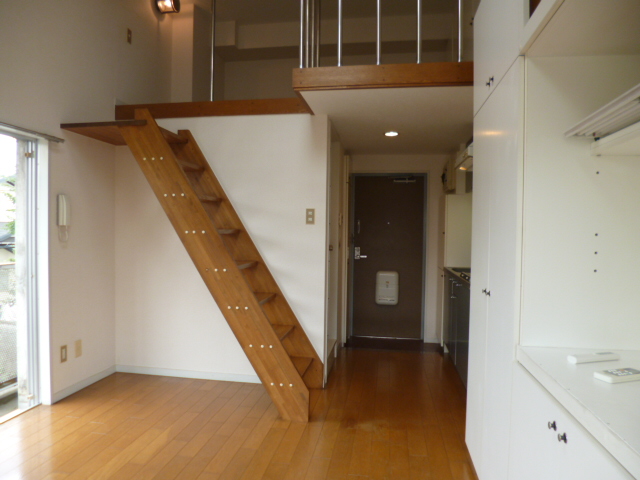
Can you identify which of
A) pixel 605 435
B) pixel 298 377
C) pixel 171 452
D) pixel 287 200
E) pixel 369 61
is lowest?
pixel 171 452

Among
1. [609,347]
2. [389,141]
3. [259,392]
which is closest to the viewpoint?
[609,347]

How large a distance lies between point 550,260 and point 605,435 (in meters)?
0.72

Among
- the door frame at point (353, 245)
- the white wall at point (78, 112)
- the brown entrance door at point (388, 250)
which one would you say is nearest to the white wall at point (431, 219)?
Answer: the door frame at point (353, 245)

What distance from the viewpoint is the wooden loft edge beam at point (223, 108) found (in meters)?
3.50

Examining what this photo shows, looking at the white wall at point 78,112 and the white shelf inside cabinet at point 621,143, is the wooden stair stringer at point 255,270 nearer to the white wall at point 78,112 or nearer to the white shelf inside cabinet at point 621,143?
the white wall at point 78,112

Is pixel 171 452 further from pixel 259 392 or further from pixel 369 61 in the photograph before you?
pixel 369 61

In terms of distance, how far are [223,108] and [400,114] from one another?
143cm

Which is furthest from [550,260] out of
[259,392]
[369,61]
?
[369,61]

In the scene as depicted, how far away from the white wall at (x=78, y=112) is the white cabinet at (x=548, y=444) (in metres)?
3.02

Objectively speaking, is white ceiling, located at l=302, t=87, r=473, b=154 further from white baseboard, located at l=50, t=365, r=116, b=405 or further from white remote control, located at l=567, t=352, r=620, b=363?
white baseboard, located at l=50, t=365, r=116, b=405

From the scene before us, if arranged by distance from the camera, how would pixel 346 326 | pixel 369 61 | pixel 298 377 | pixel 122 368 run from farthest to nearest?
pixel 369 61, pixel 346 326, pixel 122 368, pixel 298 377

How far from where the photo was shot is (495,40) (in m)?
1.94

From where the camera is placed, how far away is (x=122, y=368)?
3867 millimetres

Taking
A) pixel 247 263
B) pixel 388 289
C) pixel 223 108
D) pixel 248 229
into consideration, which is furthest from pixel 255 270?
pixel 388 289
